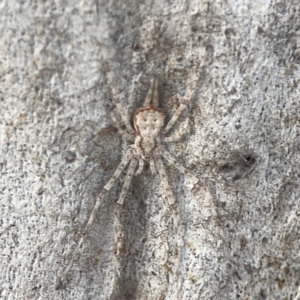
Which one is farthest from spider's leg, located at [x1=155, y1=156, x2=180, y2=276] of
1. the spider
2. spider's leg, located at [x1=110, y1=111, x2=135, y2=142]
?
spider's leg, located at [x1=110, y1=111, x2=135, y2=142]

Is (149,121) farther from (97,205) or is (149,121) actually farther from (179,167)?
(97,205)

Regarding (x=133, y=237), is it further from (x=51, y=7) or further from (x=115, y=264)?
(x=51, y=7)

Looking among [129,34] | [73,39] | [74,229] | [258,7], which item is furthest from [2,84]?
[258,7]

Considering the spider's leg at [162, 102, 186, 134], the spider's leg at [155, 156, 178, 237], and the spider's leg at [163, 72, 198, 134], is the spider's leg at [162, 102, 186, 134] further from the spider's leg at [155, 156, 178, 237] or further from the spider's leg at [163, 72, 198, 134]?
the spider's leg at [155, 156, 178, 237]

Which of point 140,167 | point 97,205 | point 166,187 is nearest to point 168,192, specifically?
point 166,187

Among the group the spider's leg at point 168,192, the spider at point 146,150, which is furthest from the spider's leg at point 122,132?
the spider's leg at point 168,192

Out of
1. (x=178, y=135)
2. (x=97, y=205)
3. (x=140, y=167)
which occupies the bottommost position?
(x=97, y=205)
